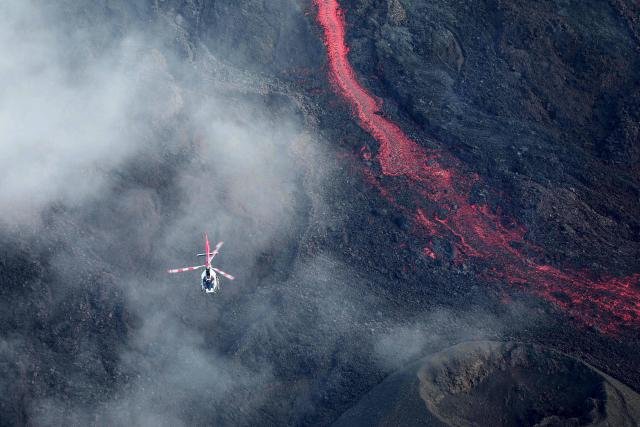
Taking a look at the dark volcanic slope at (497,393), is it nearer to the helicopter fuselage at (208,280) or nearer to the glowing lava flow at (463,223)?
the glowing lava flow at (463,223)

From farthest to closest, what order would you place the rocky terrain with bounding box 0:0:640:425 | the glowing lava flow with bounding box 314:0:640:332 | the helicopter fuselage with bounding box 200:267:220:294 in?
the glowing lava flow with bounding box 314:0:640:332, the rocky terrain with bounding box 0:0:640:425, the helicopter fuselage with bounding box 200:267:220:294

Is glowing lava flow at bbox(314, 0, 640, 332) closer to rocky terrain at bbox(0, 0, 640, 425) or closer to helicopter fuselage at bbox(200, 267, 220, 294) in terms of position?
rocky terrain at bbox(0, 0, 640, 425)

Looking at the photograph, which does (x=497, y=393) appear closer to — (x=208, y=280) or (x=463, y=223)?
(x=463, y=223)

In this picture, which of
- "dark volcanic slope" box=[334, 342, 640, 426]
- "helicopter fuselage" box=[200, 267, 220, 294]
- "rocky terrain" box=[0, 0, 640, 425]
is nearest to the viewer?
"dark volcanic slope" box=[334, 342, 640, 426]

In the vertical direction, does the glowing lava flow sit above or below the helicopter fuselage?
above

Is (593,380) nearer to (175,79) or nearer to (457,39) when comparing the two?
(457,39)

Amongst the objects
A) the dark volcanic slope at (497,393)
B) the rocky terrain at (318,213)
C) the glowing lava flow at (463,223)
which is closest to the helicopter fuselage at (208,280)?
the rocky terrain at (318,213)

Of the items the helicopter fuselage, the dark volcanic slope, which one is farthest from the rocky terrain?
the helicopter fuselage

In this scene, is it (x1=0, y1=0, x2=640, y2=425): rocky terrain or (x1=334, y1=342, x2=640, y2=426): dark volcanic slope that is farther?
(x1=0, y1=0, x2=640, y2=425): rocky terrain
